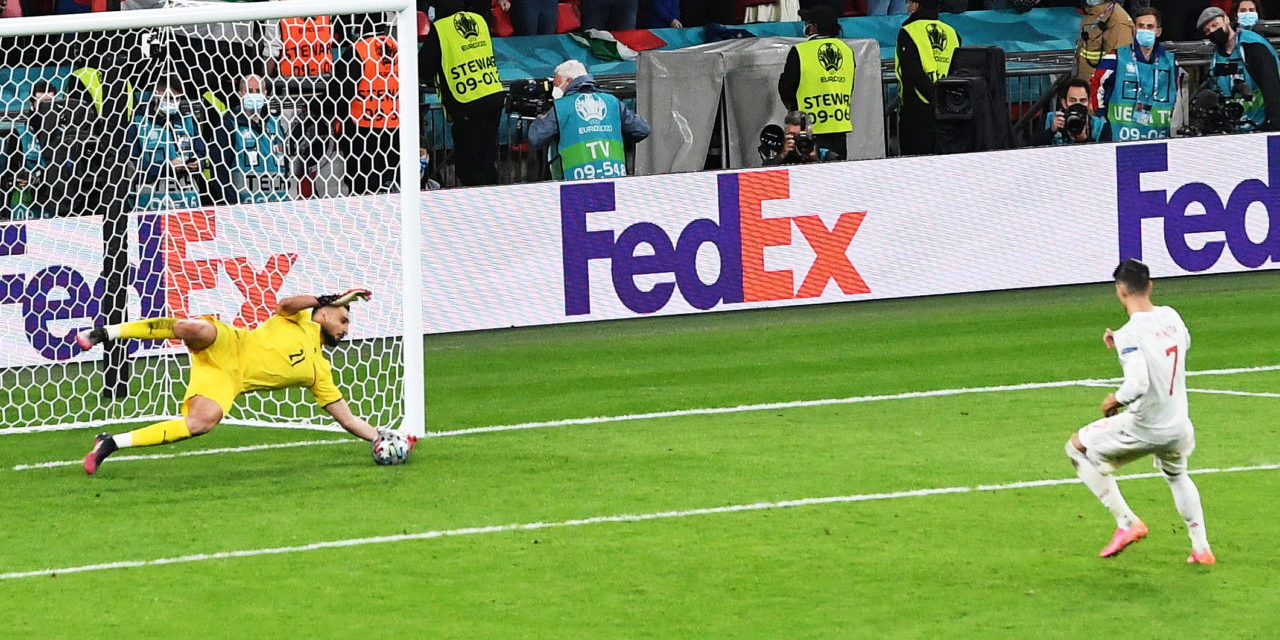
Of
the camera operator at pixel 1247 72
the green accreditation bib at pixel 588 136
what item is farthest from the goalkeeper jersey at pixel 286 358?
the camera operator at pixel 1247 72

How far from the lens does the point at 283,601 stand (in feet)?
26.0

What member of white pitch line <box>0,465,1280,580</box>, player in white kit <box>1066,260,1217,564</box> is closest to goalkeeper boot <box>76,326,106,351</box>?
white pitch line <box>0,465,1280,580</box>

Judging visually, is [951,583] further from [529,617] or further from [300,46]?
[300,46]

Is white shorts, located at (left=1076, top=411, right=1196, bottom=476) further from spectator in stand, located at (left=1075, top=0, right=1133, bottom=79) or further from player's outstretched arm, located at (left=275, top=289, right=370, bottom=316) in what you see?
spectator in stand, located at (left=1075, top=0, right=1133, bottom=79)

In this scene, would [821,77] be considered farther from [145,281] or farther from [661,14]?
[145,281]

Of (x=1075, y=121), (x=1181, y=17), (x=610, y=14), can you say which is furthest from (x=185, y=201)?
(x=1181, y=17)

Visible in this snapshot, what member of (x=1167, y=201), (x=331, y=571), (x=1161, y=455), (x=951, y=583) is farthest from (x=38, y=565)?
(x=1167, y=201)

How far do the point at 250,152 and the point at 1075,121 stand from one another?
27.7ft

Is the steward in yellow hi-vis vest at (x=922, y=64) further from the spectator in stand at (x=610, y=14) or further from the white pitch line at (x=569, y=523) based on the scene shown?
the white pitch line at (x=569, y=523)

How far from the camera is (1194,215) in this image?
16906 mm

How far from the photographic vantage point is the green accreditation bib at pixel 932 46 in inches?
733

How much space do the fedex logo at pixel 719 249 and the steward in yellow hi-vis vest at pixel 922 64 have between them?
301 cm

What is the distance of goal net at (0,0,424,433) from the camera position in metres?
13.0

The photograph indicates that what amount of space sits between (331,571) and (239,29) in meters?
5.96
